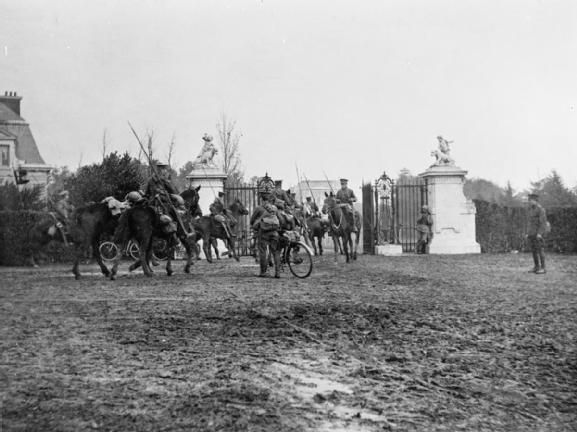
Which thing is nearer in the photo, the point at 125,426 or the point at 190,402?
the point at 125,426

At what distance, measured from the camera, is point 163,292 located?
10891 millimetres

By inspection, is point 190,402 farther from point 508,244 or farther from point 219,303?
point 508,244

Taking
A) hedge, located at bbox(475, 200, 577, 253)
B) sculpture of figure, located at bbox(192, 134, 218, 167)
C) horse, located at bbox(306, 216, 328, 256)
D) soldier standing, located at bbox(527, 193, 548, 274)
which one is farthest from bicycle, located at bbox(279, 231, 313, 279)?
hedge, located at bbox(475, 200, 577, 253)

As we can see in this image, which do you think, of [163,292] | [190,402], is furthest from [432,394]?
[163,292]

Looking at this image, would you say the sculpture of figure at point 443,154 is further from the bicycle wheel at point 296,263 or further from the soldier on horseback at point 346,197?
the bicycle wheel at point 296,263

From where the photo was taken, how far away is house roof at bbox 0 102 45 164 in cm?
841

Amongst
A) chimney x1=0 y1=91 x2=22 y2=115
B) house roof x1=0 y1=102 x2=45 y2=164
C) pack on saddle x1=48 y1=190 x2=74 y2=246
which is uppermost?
chimney x1=0 y1=91 x2=22 y2=115

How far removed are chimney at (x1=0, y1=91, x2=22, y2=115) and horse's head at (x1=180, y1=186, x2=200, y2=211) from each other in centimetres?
698

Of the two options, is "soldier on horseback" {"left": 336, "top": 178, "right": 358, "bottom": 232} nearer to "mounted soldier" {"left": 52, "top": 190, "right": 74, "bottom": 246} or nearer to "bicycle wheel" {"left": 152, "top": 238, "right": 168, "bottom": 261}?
"bicycle wheel" {"left": 152, "top": 238, "right": 168, "bottom": 261}

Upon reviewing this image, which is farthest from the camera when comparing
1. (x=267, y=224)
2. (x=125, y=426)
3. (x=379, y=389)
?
(x=267, y=224)

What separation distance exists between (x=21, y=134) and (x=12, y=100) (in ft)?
3.52

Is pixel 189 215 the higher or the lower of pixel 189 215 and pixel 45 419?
the higher

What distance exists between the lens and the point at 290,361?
5438mm

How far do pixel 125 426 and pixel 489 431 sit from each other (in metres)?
2.11
